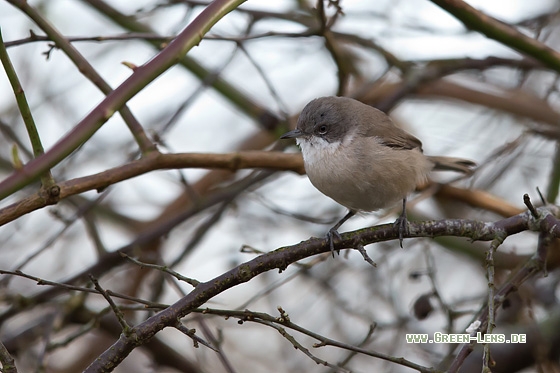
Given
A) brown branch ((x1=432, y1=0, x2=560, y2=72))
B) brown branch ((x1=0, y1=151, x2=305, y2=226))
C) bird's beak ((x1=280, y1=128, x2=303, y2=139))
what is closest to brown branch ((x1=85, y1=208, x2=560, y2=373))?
brown branch ((x1=0, y1=151, x2=305, y2=226))

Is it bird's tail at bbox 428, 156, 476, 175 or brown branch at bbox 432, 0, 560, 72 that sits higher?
bird's tail at bbox 428, 156, 476, 175

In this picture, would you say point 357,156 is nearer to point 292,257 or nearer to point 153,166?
point 153,166

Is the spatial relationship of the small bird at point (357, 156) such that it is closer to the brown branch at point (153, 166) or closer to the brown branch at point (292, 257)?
the brown branch at point (153, 166)

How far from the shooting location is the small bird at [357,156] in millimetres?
3756

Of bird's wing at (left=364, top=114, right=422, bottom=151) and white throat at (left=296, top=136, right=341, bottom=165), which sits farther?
bird's wing at (left=364, top=114, right=422, bottom=151)

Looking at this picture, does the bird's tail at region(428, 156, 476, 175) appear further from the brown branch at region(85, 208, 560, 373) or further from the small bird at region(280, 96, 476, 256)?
the brown branch at region(85, 208, 560, 373)

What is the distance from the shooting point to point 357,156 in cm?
385

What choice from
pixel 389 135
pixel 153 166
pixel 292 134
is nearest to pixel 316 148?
pixel 292 134

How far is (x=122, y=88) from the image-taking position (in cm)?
204

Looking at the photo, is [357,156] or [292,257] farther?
[357,156]

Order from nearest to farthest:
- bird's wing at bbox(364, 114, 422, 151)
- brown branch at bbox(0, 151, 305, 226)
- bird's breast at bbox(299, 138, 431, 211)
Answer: brown branch at bbox(0, 151, 305, 226)
bird's breast at bbox(299, 138, 431, 211)
bird's wing at bbox(364, 114, 422, 151)

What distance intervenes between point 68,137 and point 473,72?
3.99 metres

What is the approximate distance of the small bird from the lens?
3.76 metres

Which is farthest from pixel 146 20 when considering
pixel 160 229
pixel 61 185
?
pixel 61 185
